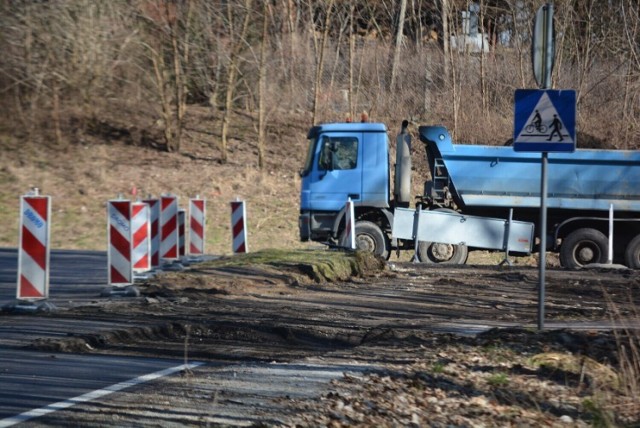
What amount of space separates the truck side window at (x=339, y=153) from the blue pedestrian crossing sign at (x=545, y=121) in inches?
501

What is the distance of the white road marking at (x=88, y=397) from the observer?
20.9 feet

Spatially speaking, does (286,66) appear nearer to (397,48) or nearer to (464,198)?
(397,48)

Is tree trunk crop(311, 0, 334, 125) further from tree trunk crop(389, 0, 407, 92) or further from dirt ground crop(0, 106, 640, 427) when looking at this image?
dirt ground crop(0, 106, 640, 427)

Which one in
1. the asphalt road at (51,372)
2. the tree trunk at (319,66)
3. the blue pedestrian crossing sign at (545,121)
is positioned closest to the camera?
the asphalt road at (51,372)

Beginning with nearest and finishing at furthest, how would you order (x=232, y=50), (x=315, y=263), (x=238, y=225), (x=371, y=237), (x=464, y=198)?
(x=315, y=263) → (x=238, y=225) → (x=464, y=198) → (x=371, y=237) → (x=232, y=50)

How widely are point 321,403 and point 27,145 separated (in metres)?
27.9

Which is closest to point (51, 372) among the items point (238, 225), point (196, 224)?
point (196, 224)

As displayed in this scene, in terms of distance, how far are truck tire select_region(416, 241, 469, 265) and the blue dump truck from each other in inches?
0.9

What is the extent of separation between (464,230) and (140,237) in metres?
8.57

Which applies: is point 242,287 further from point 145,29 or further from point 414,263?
point 145,29

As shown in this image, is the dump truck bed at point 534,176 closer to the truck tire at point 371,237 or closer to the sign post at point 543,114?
the truck tire at point 371,237

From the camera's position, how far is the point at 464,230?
2212cm

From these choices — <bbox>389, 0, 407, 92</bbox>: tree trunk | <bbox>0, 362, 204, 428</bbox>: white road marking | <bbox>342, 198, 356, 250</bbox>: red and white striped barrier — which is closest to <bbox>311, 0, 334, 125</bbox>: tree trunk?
<bbox>389, 0, 407, 92</bbox>: tree trunk

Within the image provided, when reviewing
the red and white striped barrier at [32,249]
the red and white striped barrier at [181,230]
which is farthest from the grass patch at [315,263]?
the red and white striped barrier at [32,249]
